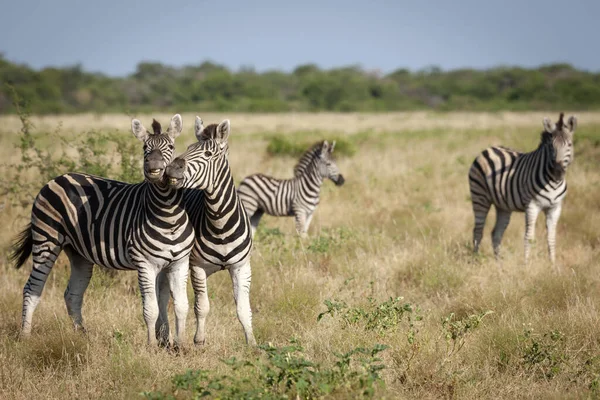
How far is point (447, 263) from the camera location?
7.62 m

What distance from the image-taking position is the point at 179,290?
5.07 metres

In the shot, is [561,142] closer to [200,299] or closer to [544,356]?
[544,356]

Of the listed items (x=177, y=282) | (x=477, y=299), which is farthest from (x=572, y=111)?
(x=177, y=282)

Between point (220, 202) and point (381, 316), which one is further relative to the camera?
point (381, 316)

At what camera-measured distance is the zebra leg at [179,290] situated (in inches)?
197

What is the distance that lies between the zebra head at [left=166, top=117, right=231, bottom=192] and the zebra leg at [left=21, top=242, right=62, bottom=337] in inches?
74.4

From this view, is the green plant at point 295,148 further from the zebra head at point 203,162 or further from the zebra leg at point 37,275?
the zebra head at point 203,162

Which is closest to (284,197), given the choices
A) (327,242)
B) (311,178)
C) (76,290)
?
(311,178)

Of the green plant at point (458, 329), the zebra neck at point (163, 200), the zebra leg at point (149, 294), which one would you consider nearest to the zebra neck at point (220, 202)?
the zebra neck at point (163, 200)

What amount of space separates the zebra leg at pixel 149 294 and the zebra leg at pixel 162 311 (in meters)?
0.42

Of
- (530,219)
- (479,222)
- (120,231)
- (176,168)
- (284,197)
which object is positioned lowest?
(479,222)

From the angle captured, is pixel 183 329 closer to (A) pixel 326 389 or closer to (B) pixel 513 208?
(A) pixel 326 389

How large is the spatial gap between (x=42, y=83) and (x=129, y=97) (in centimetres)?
1155

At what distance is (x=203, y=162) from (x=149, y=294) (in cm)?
121
